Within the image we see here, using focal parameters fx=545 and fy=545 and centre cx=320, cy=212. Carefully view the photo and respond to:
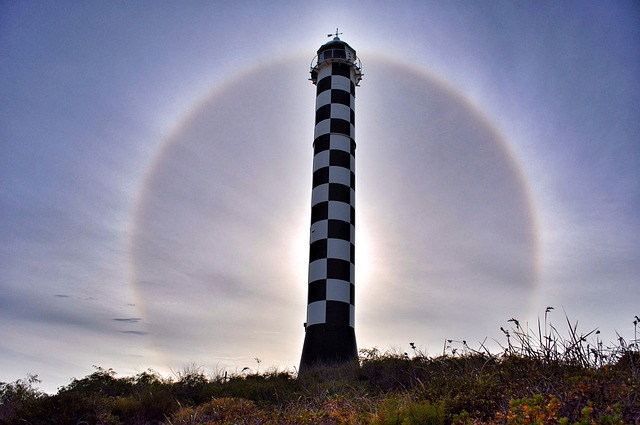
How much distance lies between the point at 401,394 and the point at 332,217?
10.7 m

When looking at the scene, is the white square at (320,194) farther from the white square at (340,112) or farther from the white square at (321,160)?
the white square at (340,112)

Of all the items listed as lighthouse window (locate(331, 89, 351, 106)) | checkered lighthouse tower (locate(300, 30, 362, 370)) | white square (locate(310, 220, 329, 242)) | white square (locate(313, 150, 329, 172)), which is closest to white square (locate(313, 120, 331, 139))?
checkered lighthouse tower (locate(300, 30, 362, 370))

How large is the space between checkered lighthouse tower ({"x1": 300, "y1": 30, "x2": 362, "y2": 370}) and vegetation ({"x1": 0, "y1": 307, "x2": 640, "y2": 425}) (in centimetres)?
343

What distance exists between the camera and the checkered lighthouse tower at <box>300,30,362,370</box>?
1694 centimetres

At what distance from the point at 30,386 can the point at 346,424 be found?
1011 centimetres

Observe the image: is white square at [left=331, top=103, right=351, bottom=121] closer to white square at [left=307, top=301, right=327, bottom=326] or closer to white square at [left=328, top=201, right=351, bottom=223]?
white square at [left=328, top=201, right=351, bottom=223]

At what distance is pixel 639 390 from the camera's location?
15.9 feet

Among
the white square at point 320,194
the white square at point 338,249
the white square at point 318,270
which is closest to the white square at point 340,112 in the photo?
the white square at point 320,194

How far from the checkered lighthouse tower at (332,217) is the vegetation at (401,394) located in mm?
3433

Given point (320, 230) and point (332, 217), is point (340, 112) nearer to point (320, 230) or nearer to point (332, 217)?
point (332, 217)

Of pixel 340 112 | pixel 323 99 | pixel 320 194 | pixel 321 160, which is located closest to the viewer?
pixel 320 194

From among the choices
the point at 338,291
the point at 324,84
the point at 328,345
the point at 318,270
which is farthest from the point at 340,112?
the point at 328,345

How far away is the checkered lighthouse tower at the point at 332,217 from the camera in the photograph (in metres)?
16.9

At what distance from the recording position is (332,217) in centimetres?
1830
